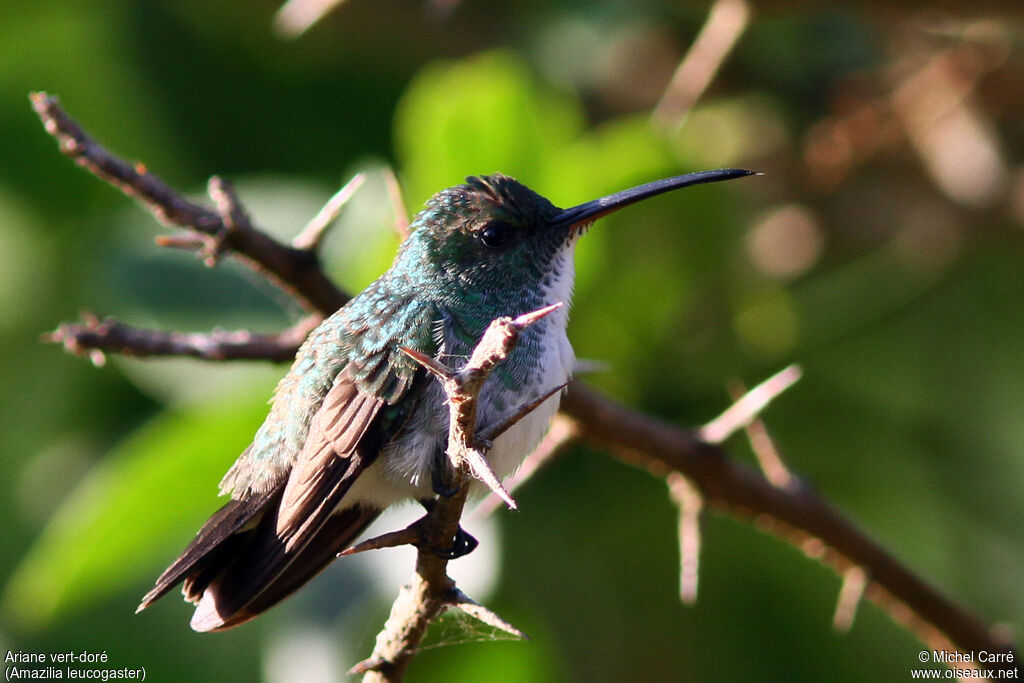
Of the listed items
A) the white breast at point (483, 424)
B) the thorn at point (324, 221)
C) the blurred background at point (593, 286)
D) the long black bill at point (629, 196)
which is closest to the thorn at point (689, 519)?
the white breast at point (483, 424)

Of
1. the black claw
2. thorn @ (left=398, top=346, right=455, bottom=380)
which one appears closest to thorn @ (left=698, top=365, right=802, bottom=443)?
the black claw

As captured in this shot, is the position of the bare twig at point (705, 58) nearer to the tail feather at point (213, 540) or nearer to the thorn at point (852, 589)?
the thorn at point (852, 589)

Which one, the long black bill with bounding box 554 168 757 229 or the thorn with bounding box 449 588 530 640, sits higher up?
the long black bill with bounding box 554 168 757 229

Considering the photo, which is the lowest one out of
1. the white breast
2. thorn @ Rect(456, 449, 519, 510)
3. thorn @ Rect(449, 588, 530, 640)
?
thorn @ Rect(449, 588, 530, 640)

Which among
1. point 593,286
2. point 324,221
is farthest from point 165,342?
point 593,286

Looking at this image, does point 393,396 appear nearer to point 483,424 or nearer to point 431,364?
point 483,424

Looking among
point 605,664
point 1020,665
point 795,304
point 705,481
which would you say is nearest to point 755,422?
point 705,481

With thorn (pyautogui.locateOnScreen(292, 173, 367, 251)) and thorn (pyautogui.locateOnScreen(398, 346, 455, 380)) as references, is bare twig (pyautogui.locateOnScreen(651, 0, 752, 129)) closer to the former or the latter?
thorn (pyautogui.locateOnScreen(292, 173, 367, 251))
